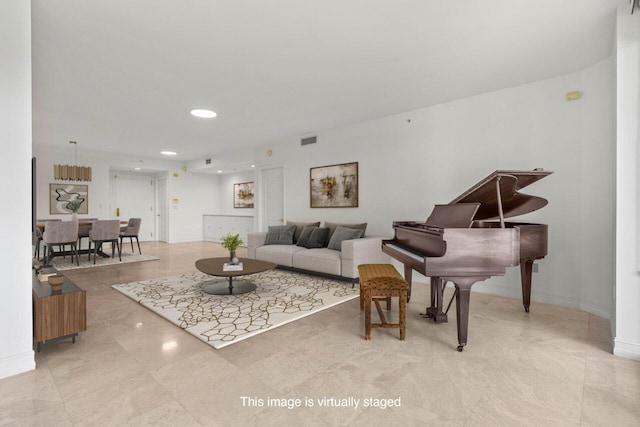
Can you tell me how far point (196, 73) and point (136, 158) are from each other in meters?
6.52

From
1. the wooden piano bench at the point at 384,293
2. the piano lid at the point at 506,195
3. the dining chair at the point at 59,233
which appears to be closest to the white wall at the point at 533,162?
the piano lid at the point at 506,195

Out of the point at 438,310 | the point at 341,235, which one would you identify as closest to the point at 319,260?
the point at 341,235

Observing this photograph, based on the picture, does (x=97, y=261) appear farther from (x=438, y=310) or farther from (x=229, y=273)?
(x=438, y=310)

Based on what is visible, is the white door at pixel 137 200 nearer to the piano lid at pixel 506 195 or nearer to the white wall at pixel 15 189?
the white wall at pixel 15 189

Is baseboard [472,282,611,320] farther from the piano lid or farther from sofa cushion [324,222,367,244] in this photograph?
sofa cushion [324,222,367,244]

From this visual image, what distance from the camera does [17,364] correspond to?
80.7 inches

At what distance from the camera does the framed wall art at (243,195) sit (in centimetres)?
971

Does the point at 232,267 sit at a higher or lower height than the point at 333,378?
higher

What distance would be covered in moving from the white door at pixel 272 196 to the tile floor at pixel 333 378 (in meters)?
4.23

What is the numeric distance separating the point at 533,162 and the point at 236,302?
3857 millimetres

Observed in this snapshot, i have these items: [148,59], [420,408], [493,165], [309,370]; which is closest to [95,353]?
[309,370]

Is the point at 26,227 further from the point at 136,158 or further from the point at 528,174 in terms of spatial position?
the point at 136,158

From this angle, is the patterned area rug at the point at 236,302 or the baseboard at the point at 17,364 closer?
the baseboard at the point at 17,364

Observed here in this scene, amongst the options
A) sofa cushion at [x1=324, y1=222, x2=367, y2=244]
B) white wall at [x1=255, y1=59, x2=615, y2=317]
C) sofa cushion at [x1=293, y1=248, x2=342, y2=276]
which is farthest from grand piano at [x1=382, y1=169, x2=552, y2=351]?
sofa cushion at [x1=324, y1=222, x2=367, y2=244]
